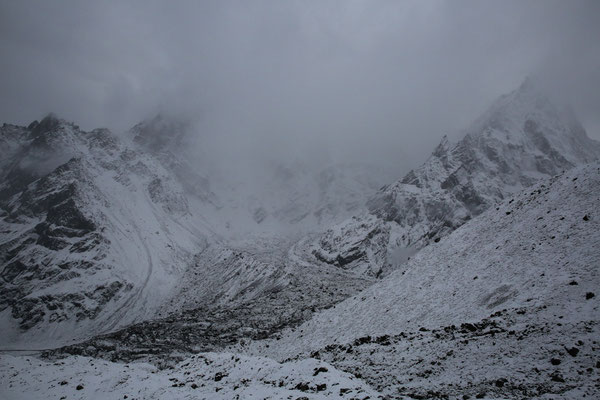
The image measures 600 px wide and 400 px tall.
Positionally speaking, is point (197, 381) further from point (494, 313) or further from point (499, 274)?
point (499, 274)

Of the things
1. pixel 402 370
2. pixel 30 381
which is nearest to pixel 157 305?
pixel 30 381

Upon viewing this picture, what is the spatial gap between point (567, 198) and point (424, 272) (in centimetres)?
1769

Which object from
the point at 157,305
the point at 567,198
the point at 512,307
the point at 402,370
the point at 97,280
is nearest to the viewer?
the point at 402,370

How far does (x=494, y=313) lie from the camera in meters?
27.7

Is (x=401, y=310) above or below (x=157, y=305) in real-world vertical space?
below

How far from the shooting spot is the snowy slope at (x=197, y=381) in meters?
21.5

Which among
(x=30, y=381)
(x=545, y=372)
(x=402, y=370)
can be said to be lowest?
(x=545, y=372)

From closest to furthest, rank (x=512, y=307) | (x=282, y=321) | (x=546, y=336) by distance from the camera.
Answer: (x=546, y=336)
(x=512, y=307)
(x=282, y=321)

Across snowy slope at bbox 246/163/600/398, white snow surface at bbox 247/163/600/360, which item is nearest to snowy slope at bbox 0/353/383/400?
snowy slope at bbox 246/163/600/398

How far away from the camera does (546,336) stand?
20.4 metres

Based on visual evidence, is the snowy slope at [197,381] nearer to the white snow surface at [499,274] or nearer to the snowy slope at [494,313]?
the snowy slope at [494,313]

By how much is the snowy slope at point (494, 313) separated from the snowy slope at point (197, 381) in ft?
11.3

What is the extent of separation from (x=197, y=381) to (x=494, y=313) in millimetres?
25741

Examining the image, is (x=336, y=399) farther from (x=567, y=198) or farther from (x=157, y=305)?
(x=157, y=305)
